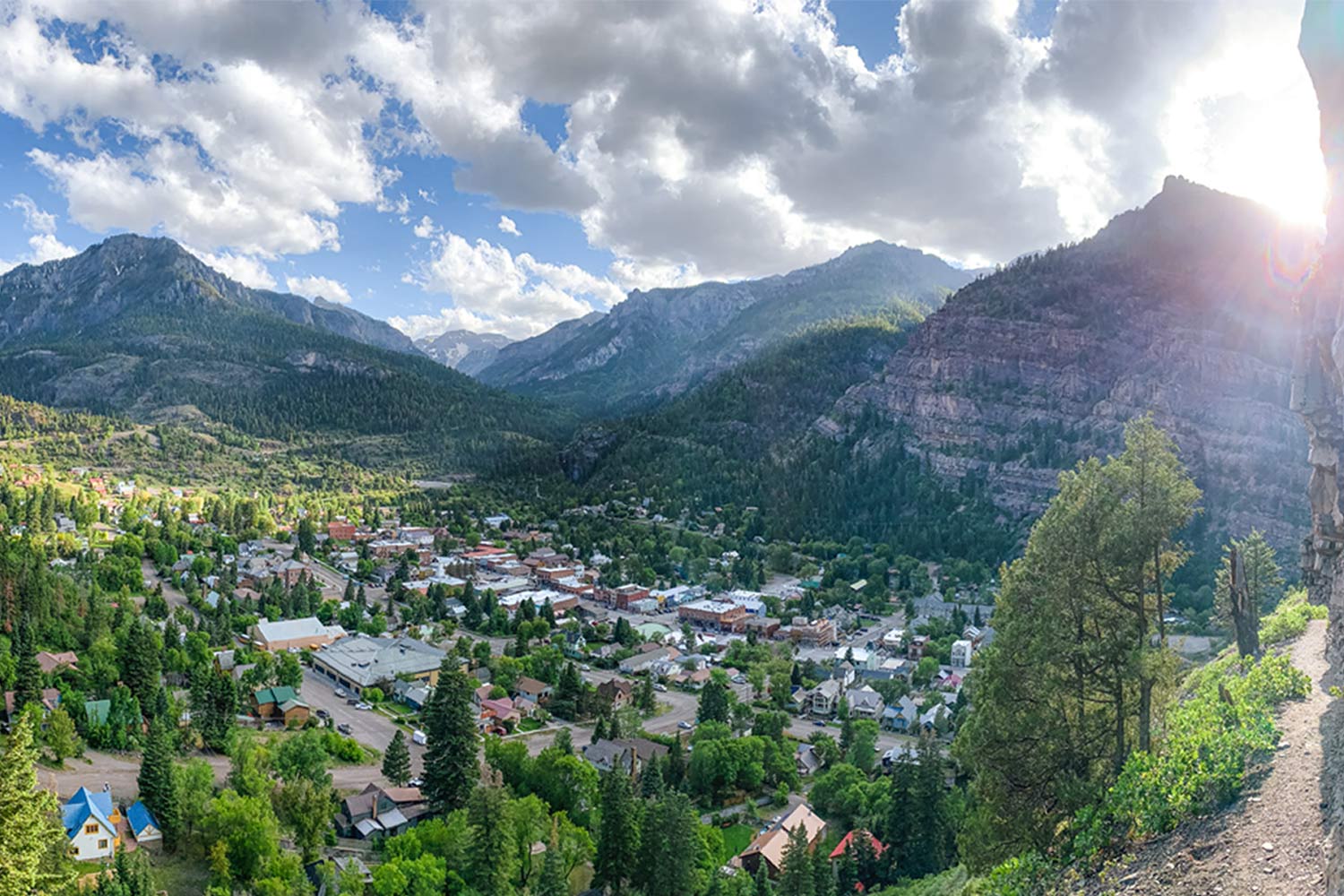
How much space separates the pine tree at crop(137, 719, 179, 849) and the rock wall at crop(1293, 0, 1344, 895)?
111 ft

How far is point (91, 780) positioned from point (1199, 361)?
121 metres

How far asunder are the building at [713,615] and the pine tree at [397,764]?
116 ft

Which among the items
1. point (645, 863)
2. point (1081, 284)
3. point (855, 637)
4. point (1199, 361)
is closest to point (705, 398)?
point (1081, 284)

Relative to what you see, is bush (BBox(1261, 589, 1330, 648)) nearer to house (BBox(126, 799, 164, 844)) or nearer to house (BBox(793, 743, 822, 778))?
house (BBox(793, 743, 822, 778))

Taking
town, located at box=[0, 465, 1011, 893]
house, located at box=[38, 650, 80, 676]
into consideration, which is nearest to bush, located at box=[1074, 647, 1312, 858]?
town, located at box=[0, 465, 1011, 893]

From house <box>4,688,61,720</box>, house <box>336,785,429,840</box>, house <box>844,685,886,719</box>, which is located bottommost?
house <box>844,685,886,719</box>

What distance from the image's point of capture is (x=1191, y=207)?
128 metres

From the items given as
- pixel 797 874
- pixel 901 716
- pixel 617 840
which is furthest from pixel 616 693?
pixel 797 874

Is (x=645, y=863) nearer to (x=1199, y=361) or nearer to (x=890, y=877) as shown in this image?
(x=890, y=877)

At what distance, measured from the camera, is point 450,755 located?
33.9 metres

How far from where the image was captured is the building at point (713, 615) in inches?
2699

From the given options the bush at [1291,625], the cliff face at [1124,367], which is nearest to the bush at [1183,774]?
the bush at [1291,625]

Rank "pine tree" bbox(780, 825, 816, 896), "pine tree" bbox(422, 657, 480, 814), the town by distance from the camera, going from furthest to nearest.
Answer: "pine tree" bbox(422, 657, 480, 814) → the town → "pine tree" bbox(780, 825, 816, 896)

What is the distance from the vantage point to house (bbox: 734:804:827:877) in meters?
31.1
